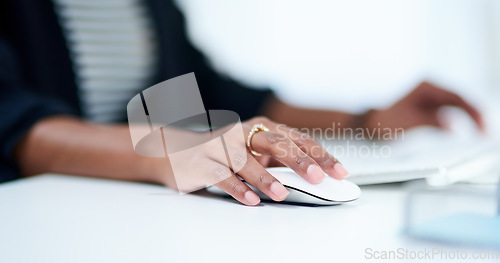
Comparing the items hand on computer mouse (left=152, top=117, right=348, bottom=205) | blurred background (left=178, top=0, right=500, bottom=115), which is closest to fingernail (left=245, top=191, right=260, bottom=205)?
hand on computer mouse (left=152, top=117, right=348, bottom=205)

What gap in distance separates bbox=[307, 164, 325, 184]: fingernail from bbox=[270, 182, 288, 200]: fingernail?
0.03m

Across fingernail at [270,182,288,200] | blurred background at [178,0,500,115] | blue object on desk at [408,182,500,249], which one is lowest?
blurred background at [178,0,500,115]

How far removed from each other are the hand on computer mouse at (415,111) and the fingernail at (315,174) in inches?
23.3

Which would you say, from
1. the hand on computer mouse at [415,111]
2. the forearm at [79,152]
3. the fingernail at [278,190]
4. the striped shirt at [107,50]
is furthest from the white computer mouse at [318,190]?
the striped shirt at [107,50]

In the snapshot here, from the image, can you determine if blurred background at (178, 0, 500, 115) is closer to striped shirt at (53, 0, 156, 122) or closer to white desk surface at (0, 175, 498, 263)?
striped shirt at (53, 0, 156, 122)

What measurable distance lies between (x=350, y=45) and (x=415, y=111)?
1.04 m

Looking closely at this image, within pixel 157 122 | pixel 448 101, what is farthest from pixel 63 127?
pixel 448 101

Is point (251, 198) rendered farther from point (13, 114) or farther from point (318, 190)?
point (13, 114)

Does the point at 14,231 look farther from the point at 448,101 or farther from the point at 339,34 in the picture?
the point at 339,34

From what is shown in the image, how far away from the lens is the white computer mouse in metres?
0.40

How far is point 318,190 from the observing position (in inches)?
15.8

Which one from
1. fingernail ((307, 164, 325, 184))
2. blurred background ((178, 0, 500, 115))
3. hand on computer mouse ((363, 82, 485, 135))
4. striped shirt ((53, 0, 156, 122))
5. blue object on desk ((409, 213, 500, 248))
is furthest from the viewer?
blurred background ((178, 0, 500, 115))

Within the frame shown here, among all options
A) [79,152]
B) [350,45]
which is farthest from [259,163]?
[350,45]

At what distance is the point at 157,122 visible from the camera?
1.97 ft
